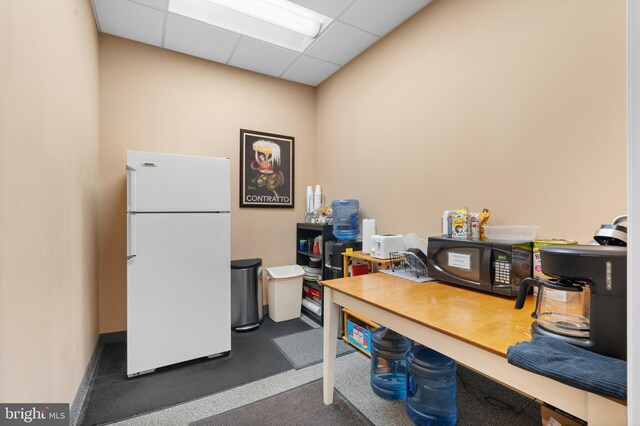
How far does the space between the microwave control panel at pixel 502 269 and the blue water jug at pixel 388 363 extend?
79 centimetres

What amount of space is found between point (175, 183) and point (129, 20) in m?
1.51

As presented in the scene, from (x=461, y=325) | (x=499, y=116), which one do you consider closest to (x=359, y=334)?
(x=461, y=325)

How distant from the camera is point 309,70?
3.33 m

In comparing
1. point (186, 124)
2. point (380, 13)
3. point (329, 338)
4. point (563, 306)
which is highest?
point (380, 13)

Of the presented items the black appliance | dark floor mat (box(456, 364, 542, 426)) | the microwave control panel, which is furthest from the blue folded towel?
the black appliance

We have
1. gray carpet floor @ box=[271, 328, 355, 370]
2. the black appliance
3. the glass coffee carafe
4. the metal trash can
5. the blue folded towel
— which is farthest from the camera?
the metal trash can

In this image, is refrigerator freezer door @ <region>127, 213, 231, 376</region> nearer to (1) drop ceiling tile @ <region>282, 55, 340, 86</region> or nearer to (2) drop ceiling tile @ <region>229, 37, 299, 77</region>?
(2) drop ceiling tile @ <region>229, 37, 299, 77</region>

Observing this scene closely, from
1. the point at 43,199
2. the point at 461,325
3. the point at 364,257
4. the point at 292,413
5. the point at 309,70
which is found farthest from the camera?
the point at 309,70

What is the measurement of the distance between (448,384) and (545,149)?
1461 millimetres

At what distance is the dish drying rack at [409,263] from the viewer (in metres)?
1.94

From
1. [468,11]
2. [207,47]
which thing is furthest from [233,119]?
[468,11]

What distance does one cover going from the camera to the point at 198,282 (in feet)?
7.68

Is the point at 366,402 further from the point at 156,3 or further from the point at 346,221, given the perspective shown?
the point at 156,3

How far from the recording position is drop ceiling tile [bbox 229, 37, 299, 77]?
282 centimetres
